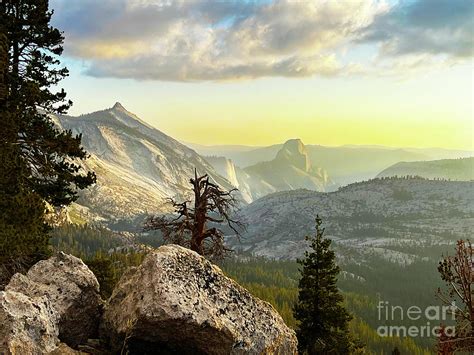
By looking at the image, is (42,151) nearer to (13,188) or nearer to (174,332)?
(13,188)

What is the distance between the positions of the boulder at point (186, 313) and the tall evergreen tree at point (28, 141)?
7291 mm

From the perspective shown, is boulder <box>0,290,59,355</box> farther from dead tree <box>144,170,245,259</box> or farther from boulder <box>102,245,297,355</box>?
dead tree <box>144,170,245,259</box>

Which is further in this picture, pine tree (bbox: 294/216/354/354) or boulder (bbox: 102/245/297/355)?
pine tree (bbox: 294/216/354/354)

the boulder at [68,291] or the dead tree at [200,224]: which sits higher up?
the dead tree at [200,224]

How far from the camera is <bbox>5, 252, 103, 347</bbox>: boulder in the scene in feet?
55.1

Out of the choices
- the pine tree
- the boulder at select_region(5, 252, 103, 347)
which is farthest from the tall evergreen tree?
the pine tree

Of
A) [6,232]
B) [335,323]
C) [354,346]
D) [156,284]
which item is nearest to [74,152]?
[6,232]

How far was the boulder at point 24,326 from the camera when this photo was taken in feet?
39.1

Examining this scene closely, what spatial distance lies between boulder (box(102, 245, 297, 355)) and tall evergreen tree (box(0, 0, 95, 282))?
23.9 ft

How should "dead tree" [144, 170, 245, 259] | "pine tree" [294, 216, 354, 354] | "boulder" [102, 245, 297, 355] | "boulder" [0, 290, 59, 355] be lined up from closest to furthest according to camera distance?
"boulder" [0, 290, 59, 355] → "boulder" [102, 245, 297, 355] → "dead tree" [144, 170, 245, 259] → "pine tree" [294, 216, 354, 354]

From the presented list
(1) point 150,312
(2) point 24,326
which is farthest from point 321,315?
(2) point 24,326

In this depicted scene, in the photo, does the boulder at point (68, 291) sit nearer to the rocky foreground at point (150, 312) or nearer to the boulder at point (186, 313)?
the rocky foreground at point (150, 312)

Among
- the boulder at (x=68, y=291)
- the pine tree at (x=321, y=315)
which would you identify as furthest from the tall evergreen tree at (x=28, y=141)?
the pine tree at (x=321, y=315)

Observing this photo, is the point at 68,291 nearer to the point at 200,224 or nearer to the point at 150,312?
the point at 150,312
